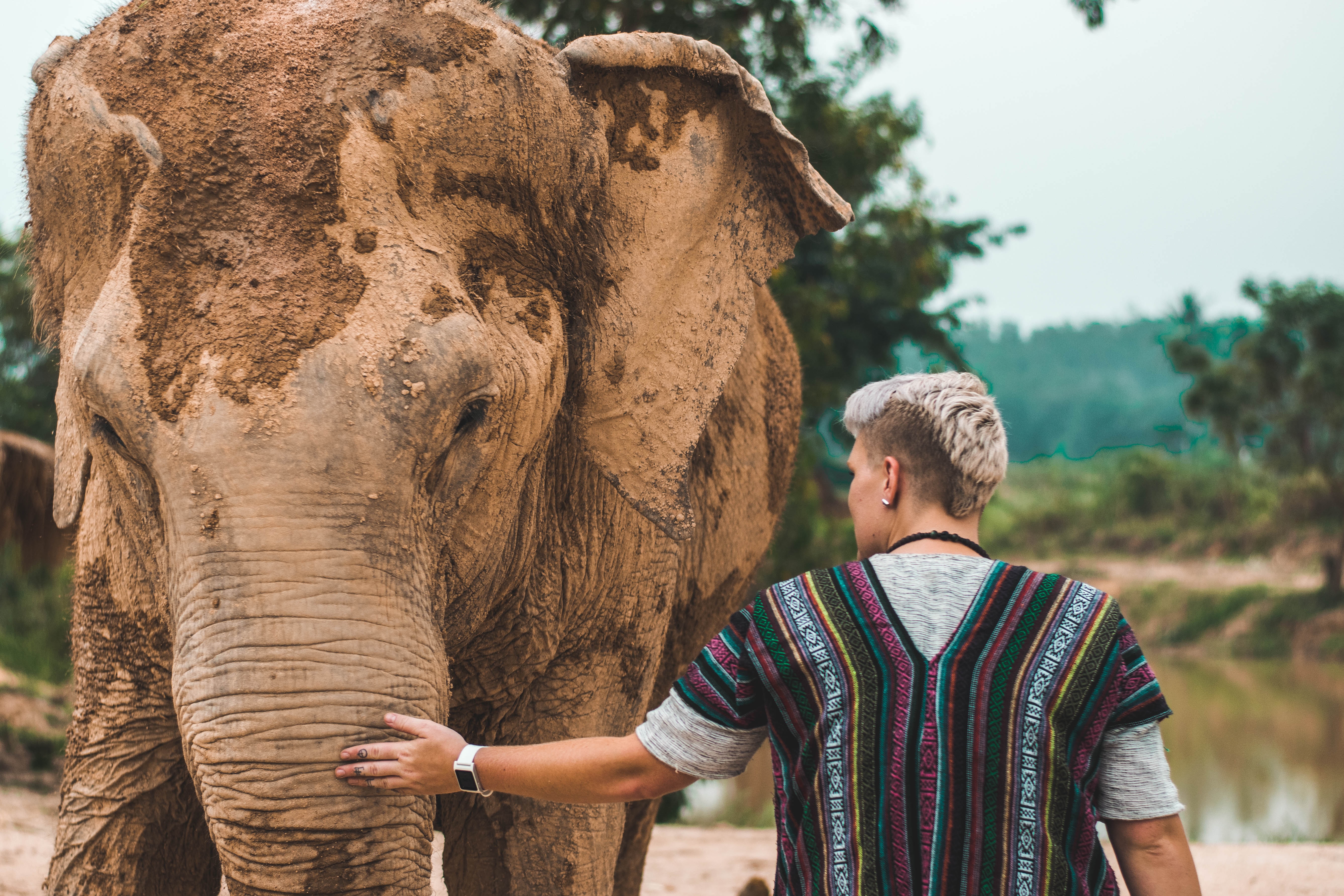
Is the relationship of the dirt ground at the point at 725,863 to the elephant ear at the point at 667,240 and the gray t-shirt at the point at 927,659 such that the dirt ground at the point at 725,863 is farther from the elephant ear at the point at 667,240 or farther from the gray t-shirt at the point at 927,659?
the gray t-shirt at the point at 927,659

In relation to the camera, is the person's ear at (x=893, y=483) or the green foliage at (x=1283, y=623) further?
the green foliage at (x=1283, y=623)

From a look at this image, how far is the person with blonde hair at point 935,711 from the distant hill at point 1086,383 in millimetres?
57749


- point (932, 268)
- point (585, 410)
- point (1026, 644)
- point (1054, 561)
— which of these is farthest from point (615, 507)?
point (1054, 561)

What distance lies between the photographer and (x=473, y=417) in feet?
7.20

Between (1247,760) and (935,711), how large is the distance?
13.9 m

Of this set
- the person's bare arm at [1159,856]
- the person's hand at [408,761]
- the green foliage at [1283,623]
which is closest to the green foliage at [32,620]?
the person's hand at [408,761]

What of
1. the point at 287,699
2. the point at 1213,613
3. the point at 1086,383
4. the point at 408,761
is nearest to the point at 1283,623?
the point at 1213,613

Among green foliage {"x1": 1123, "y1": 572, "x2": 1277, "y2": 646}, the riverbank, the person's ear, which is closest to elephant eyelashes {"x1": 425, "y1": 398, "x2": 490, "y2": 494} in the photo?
the person's ear

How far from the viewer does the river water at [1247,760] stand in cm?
1085

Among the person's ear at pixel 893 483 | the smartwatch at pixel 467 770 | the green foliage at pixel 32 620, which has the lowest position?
the smartwatch at pixel 467 770

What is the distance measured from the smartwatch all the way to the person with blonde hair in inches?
8.6

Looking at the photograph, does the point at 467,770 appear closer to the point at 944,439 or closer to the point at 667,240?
the point at 944,439

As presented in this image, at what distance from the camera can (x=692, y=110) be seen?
267 centimetres

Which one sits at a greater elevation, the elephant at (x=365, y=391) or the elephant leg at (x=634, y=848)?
the elephant at (x=365, y=391)
